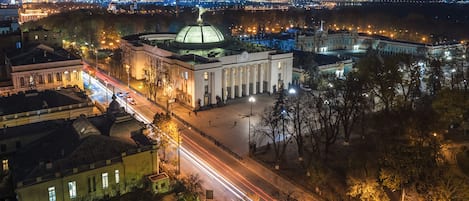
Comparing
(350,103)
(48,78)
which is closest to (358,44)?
(350,103)

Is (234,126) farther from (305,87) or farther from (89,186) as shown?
→ (89,186)

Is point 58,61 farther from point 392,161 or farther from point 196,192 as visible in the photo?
point 392,161

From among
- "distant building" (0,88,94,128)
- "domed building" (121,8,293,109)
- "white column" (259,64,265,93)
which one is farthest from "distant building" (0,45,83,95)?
"white column" (259,64,265,93)

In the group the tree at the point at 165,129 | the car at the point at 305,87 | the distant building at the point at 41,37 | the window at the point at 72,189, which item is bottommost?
the window at the point at 72,189

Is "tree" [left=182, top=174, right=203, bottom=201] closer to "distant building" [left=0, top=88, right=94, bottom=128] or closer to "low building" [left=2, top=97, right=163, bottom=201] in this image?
"low building" [left=2, top=97, right=163, bottom=201]

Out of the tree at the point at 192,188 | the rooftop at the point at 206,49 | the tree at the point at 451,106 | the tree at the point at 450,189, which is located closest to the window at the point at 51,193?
the tree at the point at 192,188

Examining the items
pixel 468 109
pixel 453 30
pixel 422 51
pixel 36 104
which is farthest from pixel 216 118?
pixel 453 30

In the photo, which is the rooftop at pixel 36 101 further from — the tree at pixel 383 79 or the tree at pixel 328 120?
the tree at pixel 383 79
